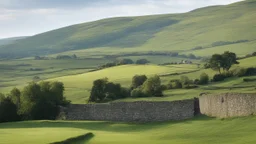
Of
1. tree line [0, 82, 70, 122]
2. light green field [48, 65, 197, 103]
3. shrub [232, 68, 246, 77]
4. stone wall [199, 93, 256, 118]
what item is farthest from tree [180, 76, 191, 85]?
stone wall [199, 93, 256, 118]

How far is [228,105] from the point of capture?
36906mm

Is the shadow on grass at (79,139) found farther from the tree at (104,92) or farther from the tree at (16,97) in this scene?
the tree at (104,92)

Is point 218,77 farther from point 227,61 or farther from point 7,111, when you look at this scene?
point 7,111

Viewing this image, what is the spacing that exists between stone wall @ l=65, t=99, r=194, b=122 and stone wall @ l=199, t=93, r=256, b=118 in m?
1.80

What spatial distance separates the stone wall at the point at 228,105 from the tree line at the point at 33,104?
57.6 ft

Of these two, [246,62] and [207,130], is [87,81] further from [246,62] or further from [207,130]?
[207,130]

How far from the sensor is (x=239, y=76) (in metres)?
71.3

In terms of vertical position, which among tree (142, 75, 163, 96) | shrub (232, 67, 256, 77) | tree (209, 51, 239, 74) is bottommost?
tree (142, 75, 163, 96)

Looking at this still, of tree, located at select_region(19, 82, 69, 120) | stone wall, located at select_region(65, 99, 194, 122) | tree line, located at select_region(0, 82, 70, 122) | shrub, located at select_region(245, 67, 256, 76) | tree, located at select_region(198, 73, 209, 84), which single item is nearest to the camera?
stone wall, located at select_region(65, 99, 194, 122)

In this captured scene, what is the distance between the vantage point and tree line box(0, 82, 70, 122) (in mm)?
52188

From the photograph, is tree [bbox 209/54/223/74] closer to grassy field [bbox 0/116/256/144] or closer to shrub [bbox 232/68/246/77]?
shrub [bbox 232/68/246/77]

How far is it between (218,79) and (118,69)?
34982 mm

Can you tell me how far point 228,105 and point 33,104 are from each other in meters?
23.0

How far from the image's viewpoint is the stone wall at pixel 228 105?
34.3m
